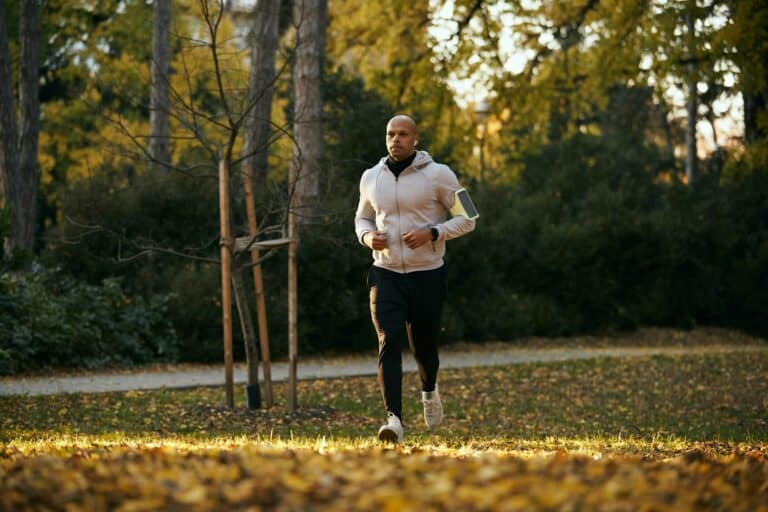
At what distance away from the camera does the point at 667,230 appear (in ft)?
70.9

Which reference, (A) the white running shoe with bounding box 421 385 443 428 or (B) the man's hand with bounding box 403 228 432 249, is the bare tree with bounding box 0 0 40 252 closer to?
(A) the white running shoe with bounding box 421 385 443 428

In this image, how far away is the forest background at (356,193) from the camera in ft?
48.4

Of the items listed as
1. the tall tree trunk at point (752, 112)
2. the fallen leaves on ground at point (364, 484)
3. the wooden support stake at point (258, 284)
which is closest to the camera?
the fallen leaves on ground at point (364, 484)

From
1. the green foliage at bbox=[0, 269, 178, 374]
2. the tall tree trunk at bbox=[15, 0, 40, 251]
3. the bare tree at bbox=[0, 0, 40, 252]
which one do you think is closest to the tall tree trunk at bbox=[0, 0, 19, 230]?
the bare tree at bbox=[0, 0, 40, 252]

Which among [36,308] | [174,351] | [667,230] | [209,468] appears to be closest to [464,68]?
[667,230]

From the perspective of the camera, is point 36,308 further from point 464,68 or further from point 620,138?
point 620,138

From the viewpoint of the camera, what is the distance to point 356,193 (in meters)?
15.4

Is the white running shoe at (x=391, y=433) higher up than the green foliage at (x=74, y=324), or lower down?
lower down

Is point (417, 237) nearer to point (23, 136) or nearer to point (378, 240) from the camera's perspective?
point (378, 240)

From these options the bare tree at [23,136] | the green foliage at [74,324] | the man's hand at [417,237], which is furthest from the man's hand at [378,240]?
the bare tree at [23,136]

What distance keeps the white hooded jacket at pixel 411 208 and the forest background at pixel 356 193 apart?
8.39 ft

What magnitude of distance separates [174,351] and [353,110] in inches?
186

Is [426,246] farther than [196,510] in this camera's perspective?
Yes

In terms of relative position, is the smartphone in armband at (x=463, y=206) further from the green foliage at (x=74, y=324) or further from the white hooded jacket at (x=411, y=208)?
the green foliage at (x=74, y=324)
